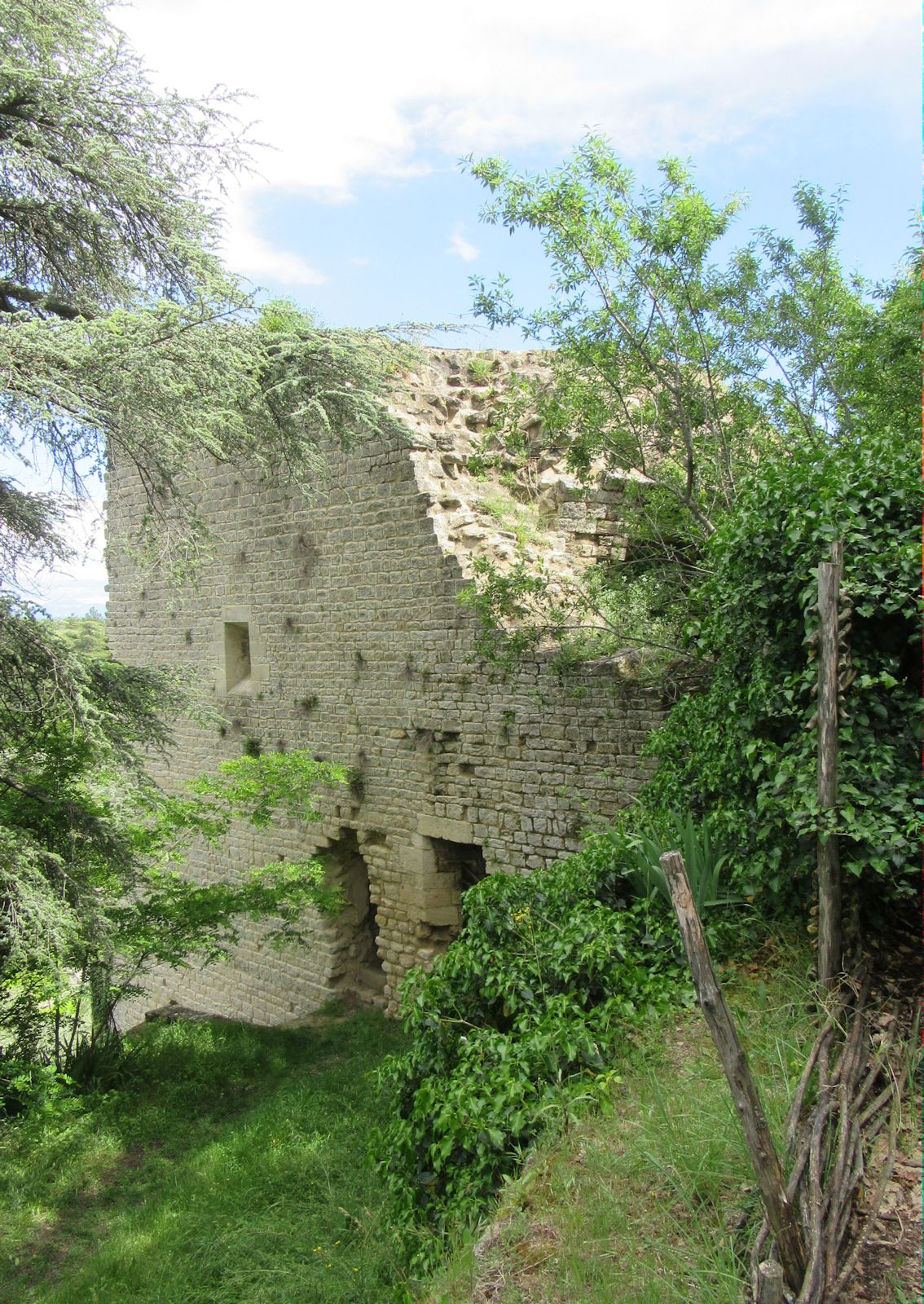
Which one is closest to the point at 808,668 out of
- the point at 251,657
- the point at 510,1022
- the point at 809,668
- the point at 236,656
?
the point at 809,668

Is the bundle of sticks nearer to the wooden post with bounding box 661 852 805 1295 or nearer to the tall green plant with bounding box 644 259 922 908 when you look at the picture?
the wooden post with bounding box 661 852 805 1295

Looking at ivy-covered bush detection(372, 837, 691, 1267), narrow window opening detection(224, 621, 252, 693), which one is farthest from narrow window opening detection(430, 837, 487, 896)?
narrow window opening detection(224, 621, 252, 693)

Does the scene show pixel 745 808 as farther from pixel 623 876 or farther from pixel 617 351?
pixel 617 351

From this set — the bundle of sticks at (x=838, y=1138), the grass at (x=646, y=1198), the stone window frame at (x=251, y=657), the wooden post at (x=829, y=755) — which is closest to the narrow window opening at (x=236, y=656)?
the stone window frame at (x=251, y=657)

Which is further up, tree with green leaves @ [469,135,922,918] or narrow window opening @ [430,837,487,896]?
tree with green leaves @ [469,135,922,918]

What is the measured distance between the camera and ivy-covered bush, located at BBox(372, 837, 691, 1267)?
411 centimetres

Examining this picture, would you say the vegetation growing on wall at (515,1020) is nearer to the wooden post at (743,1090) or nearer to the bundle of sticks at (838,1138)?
the bundle of sticks at (838,1138)

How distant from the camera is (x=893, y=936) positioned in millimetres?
4270

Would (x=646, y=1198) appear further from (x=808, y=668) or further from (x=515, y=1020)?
(x=808, y=668)

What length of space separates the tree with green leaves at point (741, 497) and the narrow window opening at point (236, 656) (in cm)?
416

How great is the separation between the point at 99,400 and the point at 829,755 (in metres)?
4.93

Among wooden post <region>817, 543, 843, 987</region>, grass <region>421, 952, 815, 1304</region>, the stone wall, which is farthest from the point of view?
the stone wall

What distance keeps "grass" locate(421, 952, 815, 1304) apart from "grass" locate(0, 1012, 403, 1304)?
1503 millimetres

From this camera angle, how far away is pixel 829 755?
3871 millimetres
